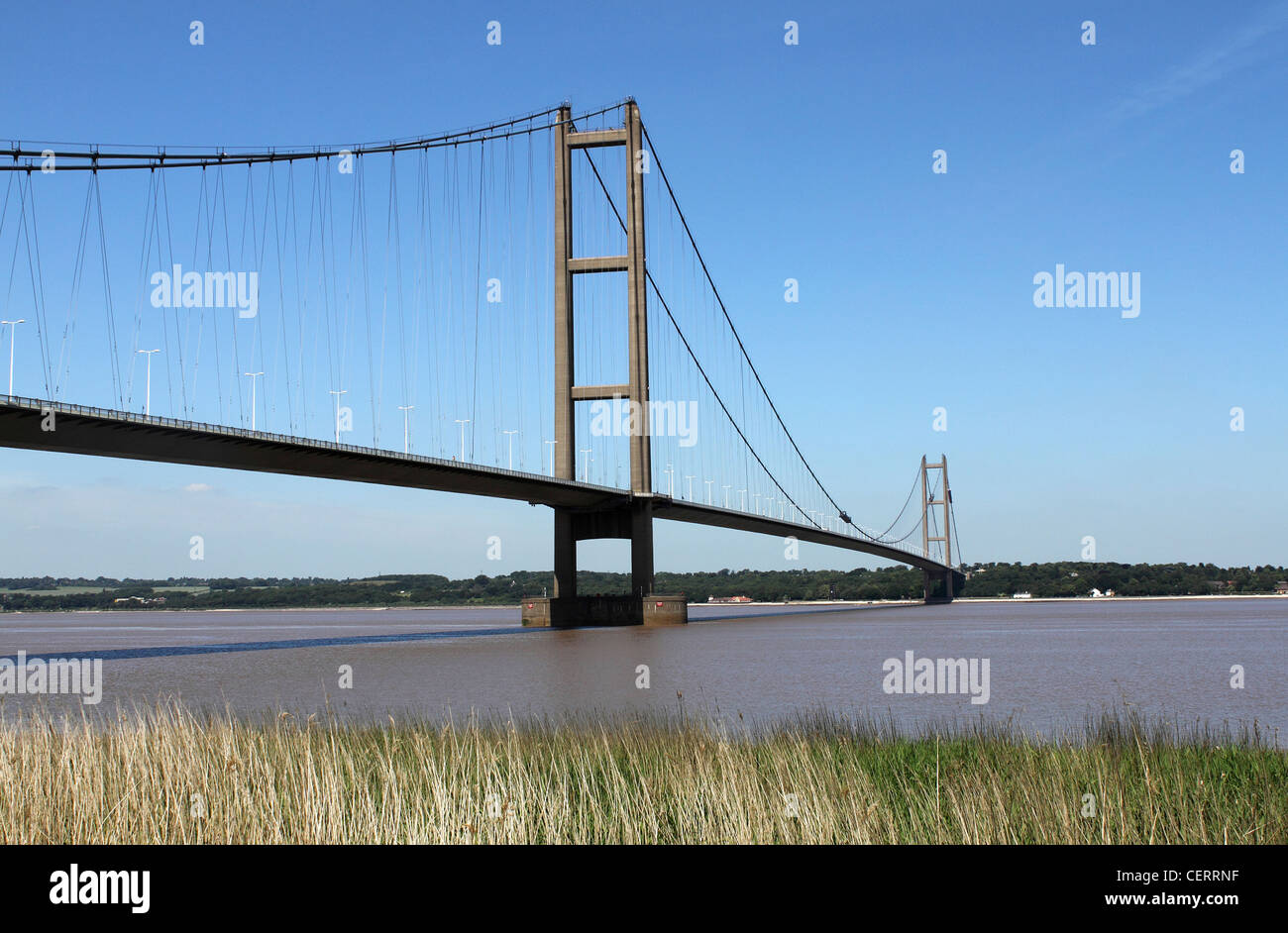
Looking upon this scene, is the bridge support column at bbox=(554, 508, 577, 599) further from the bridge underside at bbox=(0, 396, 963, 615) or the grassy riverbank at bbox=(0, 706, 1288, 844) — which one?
the grassy riverbank at bbox=(0, 706, 1288, 844)

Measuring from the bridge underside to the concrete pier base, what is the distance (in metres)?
0.13

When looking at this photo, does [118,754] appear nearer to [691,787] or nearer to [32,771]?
[32,771]

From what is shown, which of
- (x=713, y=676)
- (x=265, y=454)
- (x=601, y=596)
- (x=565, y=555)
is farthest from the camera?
(x=601, y=596)

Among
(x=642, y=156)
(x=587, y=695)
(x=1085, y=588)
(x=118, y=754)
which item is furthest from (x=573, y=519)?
(x=1085, y=588)

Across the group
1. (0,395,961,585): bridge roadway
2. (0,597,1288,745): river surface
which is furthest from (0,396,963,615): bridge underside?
(0,597,1288,745): river surface

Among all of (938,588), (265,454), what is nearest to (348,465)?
(265,454)

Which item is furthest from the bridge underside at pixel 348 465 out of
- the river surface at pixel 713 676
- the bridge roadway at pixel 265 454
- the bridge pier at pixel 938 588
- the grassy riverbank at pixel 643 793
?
the bridge pier at pixel 938 588

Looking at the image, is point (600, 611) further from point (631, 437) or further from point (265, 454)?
point (265, 454)

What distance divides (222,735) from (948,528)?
496 feet

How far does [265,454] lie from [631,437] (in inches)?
1069

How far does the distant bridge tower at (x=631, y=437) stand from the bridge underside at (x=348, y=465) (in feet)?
0.45

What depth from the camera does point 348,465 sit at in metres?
46.4

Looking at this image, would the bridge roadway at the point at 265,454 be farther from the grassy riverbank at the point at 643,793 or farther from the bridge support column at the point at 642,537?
the grassy riverbank at the point at 643,793

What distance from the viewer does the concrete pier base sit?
6656 cm
